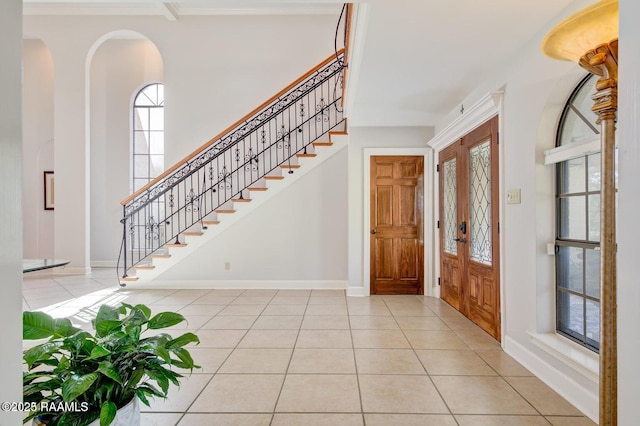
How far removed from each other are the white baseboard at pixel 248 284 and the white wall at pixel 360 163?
564 millimetres

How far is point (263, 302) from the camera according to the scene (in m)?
4.68

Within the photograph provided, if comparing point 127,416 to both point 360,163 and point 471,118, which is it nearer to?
point 471,118

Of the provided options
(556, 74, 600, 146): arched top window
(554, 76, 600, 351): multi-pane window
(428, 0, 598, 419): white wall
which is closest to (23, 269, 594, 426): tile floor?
(428, 0, 598, 419): white wall

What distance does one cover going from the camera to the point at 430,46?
107 inches

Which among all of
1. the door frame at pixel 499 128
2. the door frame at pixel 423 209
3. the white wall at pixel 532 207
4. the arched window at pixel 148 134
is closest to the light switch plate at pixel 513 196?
the white wall at pixel 532 207

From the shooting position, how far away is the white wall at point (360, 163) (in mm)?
5023

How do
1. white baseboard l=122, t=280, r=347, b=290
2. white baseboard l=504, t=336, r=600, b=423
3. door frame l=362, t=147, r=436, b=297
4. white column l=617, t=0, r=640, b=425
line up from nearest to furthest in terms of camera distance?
white column l=617, t=0, r=640, b=425, white baseboard l=504, t=336, r=600, b=423, door frame l=362, t=147, r=436, b=297, white baseboard l=122, t=280, r=347, b=290

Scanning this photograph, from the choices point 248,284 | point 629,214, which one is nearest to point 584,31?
point 629,214

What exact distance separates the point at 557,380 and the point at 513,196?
134 centimetres

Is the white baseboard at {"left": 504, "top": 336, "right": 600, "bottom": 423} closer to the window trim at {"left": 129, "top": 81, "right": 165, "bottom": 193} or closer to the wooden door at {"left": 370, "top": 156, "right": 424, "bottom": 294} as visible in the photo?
the wooden door at {"left": 370, "top": 156, "right": 424, "bottom": 294}

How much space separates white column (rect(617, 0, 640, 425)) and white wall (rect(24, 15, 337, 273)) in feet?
22.4

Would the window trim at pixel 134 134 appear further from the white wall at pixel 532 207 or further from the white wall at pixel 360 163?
the white wall at pixel 532 207

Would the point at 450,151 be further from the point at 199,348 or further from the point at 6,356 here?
the point at 6,356

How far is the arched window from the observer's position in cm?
773
